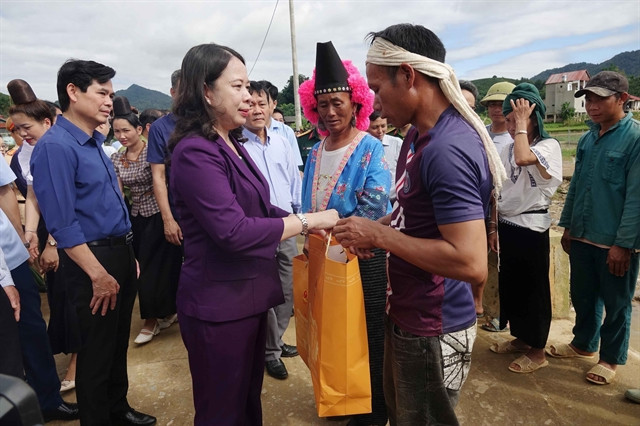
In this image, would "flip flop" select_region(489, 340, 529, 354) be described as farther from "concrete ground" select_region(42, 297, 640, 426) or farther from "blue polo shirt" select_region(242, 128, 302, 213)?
"blue polo shirt" select_region(242, 128, 302, 213)

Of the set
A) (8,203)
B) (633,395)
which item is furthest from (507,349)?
(8,203)

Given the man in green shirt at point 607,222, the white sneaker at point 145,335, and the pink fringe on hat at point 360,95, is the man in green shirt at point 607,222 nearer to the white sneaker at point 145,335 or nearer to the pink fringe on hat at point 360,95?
the pink fringe on hat at point 360,95

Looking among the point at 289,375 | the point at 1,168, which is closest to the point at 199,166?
the point at 1,168

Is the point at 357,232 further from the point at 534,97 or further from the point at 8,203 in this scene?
the point at 8,203

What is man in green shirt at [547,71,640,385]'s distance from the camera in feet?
9.14

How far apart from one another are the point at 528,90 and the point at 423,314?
2266 millimetres

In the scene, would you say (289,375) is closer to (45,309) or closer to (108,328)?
(108,328)

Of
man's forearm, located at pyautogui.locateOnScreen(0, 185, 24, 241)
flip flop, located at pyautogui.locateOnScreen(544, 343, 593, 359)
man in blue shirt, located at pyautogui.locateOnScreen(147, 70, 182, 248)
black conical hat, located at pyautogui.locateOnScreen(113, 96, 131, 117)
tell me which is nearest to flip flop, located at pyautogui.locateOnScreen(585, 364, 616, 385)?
flip flop, located at pyautogui.locateOnScreen(544, 343, 593, 359)

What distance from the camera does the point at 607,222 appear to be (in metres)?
2.93

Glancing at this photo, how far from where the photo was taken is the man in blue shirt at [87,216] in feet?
6.72

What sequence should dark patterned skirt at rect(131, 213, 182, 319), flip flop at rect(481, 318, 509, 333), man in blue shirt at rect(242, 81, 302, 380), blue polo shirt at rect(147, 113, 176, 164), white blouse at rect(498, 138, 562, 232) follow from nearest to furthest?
white blouse at rect(498, 138, 562, 232) → man in blue shirt at rect(242, 81, 302, 380) → blue polo shirt at rect(147, 113, 176, 164) → dark patterned skirt at rect(131, 213, 182, 319) → flip flop at rect(481, 318, 509, 333)

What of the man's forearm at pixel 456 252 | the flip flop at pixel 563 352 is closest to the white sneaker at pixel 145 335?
the man's forearm at pixel 456 252

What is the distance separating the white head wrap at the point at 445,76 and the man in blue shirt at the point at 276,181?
1.90m

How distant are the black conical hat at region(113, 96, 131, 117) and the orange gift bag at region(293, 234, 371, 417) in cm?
293
